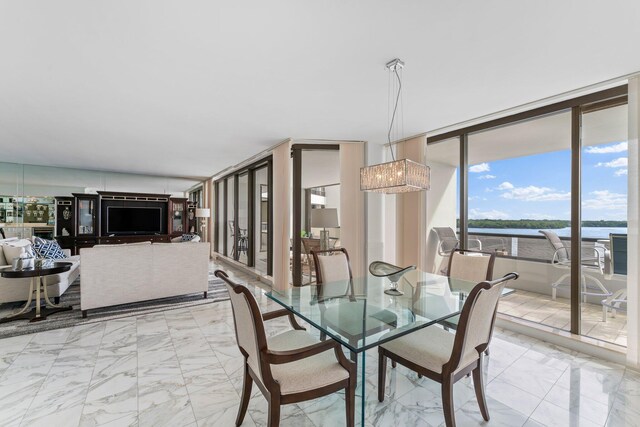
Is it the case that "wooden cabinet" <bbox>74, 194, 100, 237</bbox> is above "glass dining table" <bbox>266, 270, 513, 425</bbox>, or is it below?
above

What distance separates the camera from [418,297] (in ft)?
7.64

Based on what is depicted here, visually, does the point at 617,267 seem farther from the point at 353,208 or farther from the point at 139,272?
the point at 139,272

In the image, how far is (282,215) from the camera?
4582mm

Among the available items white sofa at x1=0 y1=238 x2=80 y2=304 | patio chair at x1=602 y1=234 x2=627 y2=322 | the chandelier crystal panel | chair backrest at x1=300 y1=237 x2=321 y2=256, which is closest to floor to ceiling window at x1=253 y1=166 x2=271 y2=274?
chair backrest at x1=300 y1=237 x2=321 y2=256

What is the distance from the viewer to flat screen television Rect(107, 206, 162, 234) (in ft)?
25.7

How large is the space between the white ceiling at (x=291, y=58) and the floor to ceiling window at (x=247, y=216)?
94.4 inches

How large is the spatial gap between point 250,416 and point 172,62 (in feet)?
8.44

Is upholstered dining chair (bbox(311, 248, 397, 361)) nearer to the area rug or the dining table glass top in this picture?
the dining table glass top

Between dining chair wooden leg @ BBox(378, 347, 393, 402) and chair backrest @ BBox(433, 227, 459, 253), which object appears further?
chair backrest @ BBox(433, 227, 459, 253)

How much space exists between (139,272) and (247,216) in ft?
9.57

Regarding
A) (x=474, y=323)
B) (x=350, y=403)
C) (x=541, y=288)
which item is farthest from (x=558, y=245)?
(x=350, y=403)

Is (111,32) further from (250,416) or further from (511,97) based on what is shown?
(511,97)

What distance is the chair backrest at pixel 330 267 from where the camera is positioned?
2.85 metres

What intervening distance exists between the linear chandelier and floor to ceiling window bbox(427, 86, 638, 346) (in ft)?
5.91
